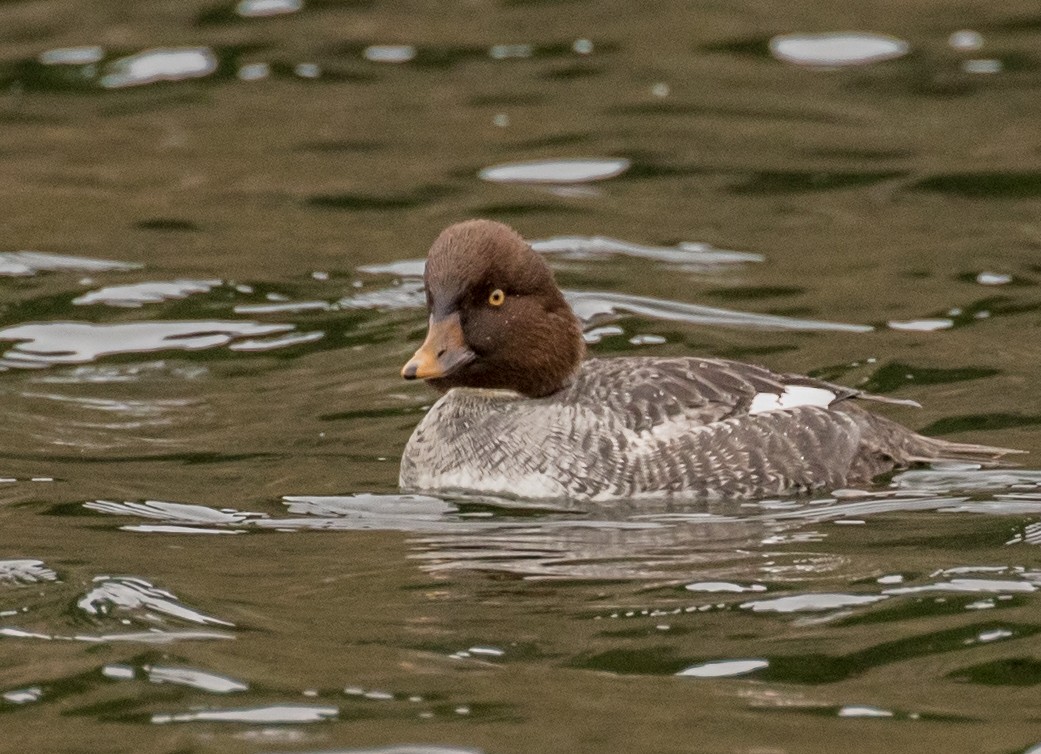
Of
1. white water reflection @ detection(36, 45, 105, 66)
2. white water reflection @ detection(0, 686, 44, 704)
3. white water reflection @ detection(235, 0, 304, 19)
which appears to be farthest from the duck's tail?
white water reflection @ detection(235, 0, 304, 19)

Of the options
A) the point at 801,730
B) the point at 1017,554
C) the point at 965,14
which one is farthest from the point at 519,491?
the point at 965,14

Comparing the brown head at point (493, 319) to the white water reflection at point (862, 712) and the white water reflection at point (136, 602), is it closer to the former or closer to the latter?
the white water reflection at point (136, 602)

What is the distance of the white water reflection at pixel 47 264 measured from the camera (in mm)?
12469

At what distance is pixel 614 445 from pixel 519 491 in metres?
0.45

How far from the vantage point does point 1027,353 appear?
10.5 metres

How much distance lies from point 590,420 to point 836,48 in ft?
28.0

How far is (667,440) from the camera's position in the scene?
340 inches

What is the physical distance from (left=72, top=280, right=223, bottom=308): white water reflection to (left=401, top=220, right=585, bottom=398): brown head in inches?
132

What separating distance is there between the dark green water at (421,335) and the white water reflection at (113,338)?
3cm

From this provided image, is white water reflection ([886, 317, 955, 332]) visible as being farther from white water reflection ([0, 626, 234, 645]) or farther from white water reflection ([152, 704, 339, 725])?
white water reflection ([152, 704, 339, 725])

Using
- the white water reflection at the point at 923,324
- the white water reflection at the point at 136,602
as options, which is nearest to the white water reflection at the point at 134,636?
the white water reflection at the point at 136,602

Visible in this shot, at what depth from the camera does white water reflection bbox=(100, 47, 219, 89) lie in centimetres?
1647

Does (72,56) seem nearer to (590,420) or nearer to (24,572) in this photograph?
(590,420)

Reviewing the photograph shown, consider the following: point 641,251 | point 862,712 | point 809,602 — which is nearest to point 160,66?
point 641,251
